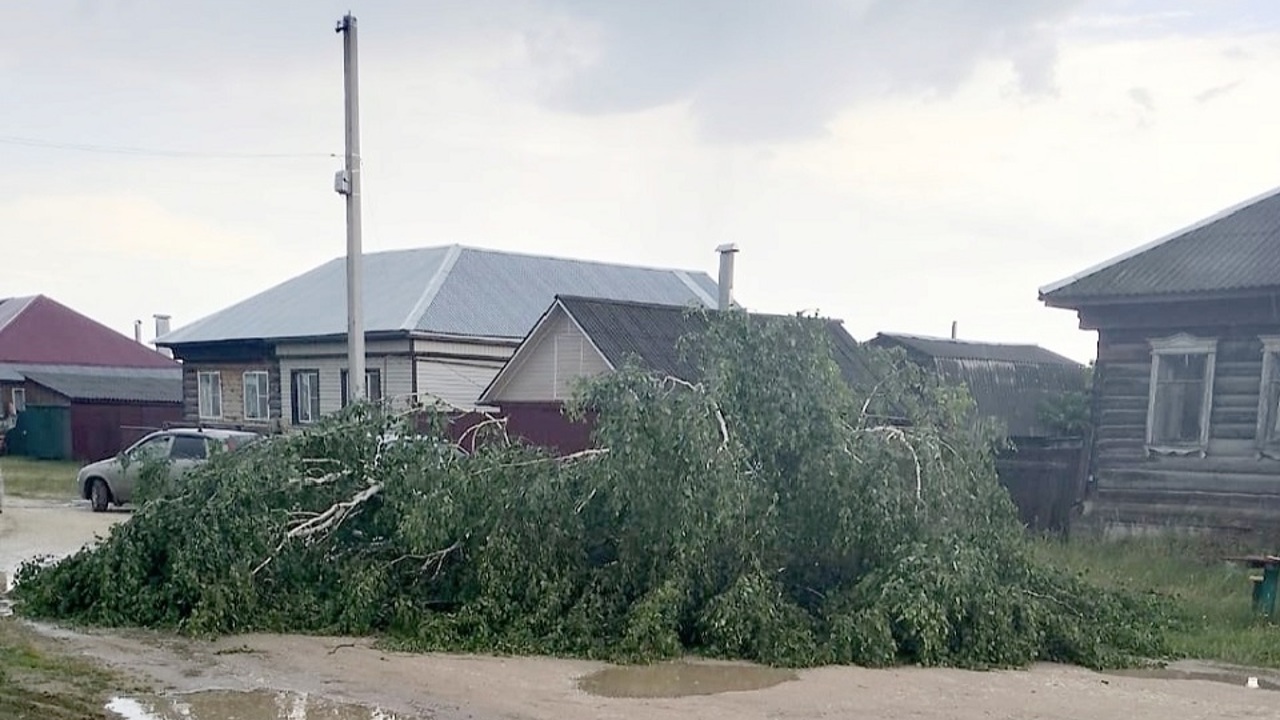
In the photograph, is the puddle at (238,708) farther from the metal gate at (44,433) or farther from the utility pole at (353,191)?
the metal gate at (44,433)

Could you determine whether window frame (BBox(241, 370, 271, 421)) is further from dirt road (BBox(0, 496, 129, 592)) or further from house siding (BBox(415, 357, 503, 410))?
dirt road (BBox(0, 496, 129, 592))

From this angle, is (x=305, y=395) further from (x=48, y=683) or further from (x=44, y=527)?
(x=48, y=683)

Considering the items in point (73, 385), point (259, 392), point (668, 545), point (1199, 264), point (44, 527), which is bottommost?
point (73, 385)

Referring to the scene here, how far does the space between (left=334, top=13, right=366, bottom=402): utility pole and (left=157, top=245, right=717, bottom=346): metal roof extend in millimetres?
7714

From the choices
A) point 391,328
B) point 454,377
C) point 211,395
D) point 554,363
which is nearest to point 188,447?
point 391,328

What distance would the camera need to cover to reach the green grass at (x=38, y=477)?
71.4 feet

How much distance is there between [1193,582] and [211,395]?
80.5ft

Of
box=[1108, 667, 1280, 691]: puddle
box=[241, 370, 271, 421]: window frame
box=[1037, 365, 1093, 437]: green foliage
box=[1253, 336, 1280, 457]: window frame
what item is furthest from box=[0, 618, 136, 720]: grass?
box=[241, 370, 271, 421]: window frame

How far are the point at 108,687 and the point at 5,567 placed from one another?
5871mm

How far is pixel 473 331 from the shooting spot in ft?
77.6

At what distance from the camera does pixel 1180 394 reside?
14.0m

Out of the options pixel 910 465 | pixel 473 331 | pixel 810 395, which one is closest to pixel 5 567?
pixel 810 395

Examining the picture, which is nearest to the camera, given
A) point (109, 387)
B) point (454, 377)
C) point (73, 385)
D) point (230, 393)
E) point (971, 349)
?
point (971, 349)

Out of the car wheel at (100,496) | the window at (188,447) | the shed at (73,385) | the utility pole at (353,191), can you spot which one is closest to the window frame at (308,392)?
the shed at (73,385)
